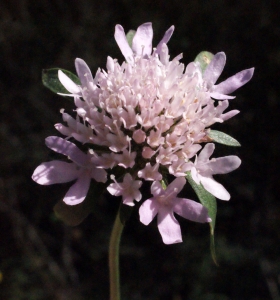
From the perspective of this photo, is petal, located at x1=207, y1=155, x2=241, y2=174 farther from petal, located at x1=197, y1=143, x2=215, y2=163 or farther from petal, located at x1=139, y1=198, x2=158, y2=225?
petal, located at x1=139, y1=198, x2=158, y2=225

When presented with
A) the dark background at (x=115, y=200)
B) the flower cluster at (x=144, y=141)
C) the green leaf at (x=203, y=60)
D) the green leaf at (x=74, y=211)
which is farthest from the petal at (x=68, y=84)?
the dark background at (x=115, y=200)

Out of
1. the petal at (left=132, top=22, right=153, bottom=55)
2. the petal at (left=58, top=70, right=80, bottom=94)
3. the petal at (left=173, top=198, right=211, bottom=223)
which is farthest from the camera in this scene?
the petal at (left=132, top=22, right=153, bottom=55)

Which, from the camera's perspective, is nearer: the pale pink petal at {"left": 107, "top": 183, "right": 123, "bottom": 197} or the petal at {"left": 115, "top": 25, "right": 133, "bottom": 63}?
the pale pink petal at {"left": 107, "top": 183, "right": 123, "bottom": 197}

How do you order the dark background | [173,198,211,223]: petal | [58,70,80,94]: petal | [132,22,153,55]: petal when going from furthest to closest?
1. the dark background
2. [132,22,153,55]: petal
3. [58,70,80,94]: petal
4. [173,198,211,223]: petal

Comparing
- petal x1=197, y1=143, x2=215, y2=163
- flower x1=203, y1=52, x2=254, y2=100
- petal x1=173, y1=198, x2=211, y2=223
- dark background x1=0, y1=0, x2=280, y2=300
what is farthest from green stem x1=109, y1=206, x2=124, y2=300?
dark background x1=0, y1=0, x2=280, y2=300

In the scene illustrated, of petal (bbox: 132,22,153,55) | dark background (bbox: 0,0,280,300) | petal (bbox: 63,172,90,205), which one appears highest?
petal (bbox: 132,22,153,55)

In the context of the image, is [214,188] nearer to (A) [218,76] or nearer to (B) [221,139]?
(B) [221,139]

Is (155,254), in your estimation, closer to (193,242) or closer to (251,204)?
(193,242)

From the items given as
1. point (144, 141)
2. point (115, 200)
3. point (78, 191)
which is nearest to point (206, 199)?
point (144, 141)
